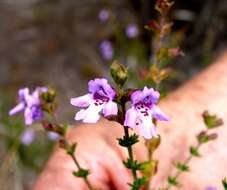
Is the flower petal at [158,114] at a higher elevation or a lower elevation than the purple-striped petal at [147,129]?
higher

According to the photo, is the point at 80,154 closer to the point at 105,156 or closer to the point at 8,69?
the point at 105,156

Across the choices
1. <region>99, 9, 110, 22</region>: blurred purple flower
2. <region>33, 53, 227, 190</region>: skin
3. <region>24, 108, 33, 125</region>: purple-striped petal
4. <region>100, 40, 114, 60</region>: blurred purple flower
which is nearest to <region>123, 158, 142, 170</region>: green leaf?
<region>24, 108, 33, 125</region>: purple-striped petal

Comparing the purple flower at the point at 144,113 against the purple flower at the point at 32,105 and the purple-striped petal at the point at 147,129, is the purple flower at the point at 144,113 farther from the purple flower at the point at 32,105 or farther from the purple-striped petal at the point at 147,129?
the purple flower at the point at 32,105

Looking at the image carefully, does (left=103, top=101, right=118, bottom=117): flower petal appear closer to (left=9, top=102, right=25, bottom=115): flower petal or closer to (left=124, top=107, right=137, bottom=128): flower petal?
(left=124, top=107, right=137, bottom=128): flower petal

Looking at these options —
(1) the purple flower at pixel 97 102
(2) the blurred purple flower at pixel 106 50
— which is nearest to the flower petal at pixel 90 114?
(1) the purple flower at pixel 97 102

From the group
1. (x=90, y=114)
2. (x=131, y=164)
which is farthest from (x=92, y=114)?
(x=131, y=164)

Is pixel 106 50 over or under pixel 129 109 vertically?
over

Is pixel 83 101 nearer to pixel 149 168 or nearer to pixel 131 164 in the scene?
pixel 131 164

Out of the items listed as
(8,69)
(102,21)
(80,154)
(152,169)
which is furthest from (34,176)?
(152,169)
